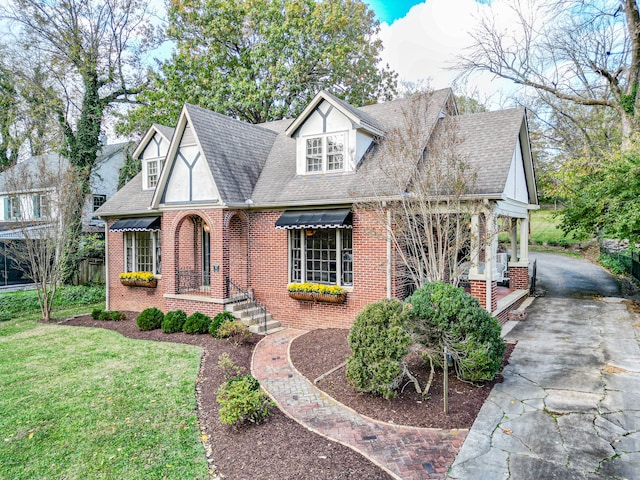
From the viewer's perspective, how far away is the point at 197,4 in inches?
890

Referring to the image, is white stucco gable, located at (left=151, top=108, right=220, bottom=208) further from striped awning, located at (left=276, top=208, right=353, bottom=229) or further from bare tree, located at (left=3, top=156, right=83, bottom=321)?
bare tree, located at (left=3, top=156, right=83, bottom=321)

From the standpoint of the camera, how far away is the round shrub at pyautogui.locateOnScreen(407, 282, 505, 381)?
6.59 meters

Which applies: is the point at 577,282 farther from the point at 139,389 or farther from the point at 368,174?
the point at 139,389

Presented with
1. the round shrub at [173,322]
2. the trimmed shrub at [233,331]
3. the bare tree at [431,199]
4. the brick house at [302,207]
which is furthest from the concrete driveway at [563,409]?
the round shrub at [173,322]

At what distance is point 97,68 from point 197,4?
22.6 feet

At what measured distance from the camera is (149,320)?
12078 millimetres

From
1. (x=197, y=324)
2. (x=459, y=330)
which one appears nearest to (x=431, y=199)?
(x=459, y=330)

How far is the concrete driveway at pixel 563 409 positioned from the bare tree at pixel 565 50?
565 inches

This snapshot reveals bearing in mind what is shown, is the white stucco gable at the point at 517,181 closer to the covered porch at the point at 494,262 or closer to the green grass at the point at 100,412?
the covered porch at the point at 494,262

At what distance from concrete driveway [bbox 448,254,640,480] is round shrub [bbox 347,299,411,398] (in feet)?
4.49

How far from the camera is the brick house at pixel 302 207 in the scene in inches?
428

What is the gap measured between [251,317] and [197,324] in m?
1.58

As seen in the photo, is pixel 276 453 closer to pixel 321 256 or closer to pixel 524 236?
pixel 321 256

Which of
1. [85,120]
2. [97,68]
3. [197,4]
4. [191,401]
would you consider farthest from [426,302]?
[197,4]
